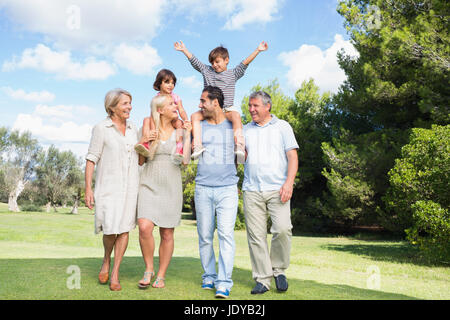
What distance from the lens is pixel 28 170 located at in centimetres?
4494

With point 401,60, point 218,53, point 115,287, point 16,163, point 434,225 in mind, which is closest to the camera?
point 115,287

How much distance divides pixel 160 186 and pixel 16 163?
45.6 m

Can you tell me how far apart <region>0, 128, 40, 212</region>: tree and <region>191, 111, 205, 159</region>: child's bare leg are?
146 ft

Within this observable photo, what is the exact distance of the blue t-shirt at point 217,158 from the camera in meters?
4.64

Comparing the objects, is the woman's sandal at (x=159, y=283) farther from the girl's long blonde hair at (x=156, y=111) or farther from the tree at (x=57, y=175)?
the tree at (x=57, y=175)

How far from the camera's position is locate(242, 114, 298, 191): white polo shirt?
4879mm

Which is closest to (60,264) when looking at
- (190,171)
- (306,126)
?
(306,126)

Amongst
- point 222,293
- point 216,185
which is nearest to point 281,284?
point 222,293

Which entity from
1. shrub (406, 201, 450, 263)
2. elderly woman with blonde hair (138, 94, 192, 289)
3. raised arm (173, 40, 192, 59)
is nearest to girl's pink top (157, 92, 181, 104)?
elderly woman with blonde hair (138, 94, 192, 289)

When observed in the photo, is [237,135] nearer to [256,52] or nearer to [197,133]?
[197,133]

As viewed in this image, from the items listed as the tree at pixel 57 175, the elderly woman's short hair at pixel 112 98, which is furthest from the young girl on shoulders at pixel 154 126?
the tree at pixel 57 175

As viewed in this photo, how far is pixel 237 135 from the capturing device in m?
4.69

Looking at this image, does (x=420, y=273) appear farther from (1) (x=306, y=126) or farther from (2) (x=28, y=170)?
Result: (2) (x=28, y=170)

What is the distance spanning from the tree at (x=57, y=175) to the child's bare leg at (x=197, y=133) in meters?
43.7
